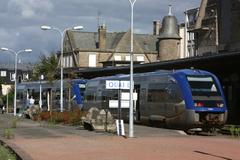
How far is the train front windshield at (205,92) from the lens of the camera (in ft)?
102

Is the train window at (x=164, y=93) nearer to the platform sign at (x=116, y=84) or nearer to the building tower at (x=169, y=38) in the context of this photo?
the platform sign at (x=116, y=84)

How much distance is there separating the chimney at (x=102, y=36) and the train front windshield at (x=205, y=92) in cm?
7408

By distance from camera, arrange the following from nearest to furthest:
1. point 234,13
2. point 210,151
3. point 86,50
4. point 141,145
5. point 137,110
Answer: point 210,151
point 141,145
point 137,110
point 234,13
point 86,50

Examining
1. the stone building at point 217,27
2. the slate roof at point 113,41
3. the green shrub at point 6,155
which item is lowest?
the green shrub at point 6,155

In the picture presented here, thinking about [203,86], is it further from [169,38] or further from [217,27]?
[169,38]

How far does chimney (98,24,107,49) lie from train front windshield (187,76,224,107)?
243 feet

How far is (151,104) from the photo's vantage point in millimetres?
35156

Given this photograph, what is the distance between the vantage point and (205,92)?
104 ft

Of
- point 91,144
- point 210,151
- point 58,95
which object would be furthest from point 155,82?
point 58,95

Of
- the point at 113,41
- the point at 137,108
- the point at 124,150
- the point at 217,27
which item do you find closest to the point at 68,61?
the point at 113,41

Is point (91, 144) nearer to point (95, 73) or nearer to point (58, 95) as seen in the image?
point (58, 95)

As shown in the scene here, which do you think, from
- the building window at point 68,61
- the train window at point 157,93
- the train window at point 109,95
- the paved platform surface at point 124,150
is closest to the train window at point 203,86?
the train window at point 157,93

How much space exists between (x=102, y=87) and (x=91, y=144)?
22288mm

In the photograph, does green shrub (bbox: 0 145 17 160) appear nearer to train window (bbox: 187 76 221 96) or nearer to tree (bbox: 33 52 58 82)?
train window (bbox: 187 76 221 96)
